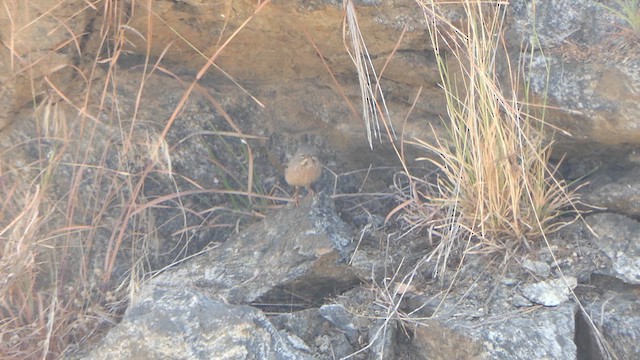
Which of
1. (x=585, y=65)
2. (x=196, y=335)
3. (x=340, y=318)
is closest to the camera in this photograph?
A: (x=196, y=335)

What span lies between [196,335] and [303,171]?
1091 millimetres

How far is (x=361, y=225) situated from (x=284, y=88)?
0.79m

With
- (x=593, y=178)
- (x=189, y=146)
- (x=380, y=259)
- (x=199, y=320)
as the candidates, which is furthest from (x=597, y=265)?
(x=189, y=146)

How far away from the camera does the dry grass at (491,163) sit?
322cm

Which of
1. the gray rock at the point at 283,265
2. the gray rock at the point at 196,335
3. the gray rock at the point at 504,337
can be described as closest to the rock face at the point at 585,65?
the gray rock at the point at 504,337

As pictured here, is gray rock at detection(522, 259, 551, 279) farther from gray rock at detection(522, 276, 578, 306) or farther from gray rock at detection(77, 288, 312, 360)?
gray rock at detection(77, 288, 312, 360)

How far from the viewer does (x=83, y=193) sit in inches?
152

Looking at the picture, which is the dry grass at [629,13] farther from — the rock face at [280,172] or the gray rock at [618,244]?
the gray rock at [618,244]

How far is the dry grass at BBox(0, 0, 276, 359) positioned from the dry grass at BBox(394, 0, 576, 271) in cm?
83

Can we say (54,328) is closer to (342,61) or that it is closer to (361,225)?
(361,225)

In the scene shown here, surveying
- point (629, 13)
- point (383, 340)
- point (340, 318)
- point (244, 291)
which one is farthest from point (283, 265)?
point (629, 13)

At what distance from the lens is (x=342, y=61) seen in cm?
392

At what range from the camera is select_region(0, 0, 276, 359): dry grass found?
11.1 ft

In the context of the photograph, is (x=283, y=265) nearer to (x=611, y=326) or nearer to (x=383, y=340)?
(x=383, y=340)
